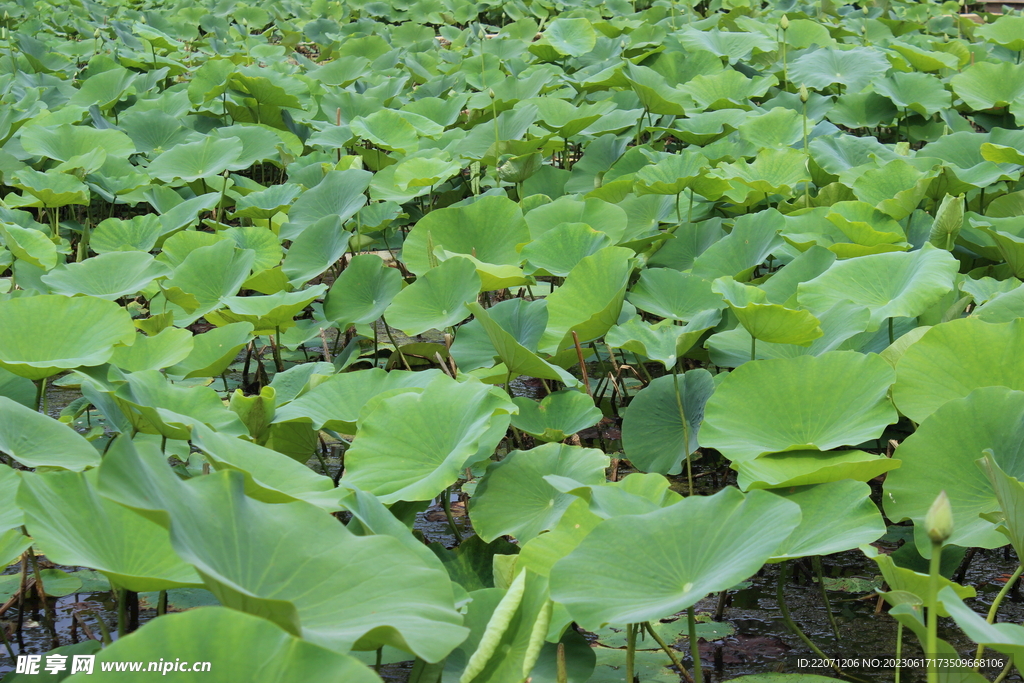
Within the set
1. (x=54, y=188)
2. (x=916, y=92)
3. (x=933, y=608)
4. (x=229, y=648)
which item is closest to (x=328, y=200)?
(x=54, y=188)

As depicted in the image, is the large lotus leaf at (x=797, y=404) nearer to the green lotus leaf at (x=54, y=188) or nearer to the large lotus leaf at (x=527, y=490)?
the large lotus leaf at (x=527, y=490)

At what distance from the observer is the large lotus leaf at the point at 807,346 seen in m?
1.50

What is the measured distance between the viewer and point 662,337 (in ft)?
5.15

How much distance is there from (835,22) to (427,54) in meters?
2.17

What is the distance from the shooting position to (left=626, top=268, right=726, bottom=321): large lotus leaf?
1.82 metres

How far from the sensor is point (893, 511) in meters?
1.25

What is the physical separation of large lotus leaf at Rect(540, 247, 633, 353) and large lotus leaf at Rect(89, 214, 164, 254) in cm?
120

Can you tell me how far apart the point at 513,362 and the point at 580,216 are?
2.09 feet

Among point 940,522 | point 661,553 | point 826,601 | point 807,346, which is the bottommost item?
point 826,601

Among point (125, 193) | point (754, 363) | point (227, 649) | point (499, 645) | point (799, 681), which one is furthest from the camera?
point (125, 193)

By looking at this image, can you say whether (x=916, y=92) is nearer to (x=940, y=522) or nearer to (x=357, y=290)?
(x=357, y=290)

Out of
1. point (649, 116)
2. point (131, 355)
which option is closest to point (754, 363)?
point (131, 355)

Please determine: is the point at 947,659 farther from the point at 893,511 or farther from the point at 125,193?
the point at 125,193

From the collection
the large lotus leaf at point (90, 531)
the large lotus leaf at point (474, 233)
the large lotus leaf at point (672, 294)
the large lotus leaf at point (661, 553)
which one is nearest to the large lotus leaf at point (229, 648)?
the large lotus leaf at point (90, 531)
